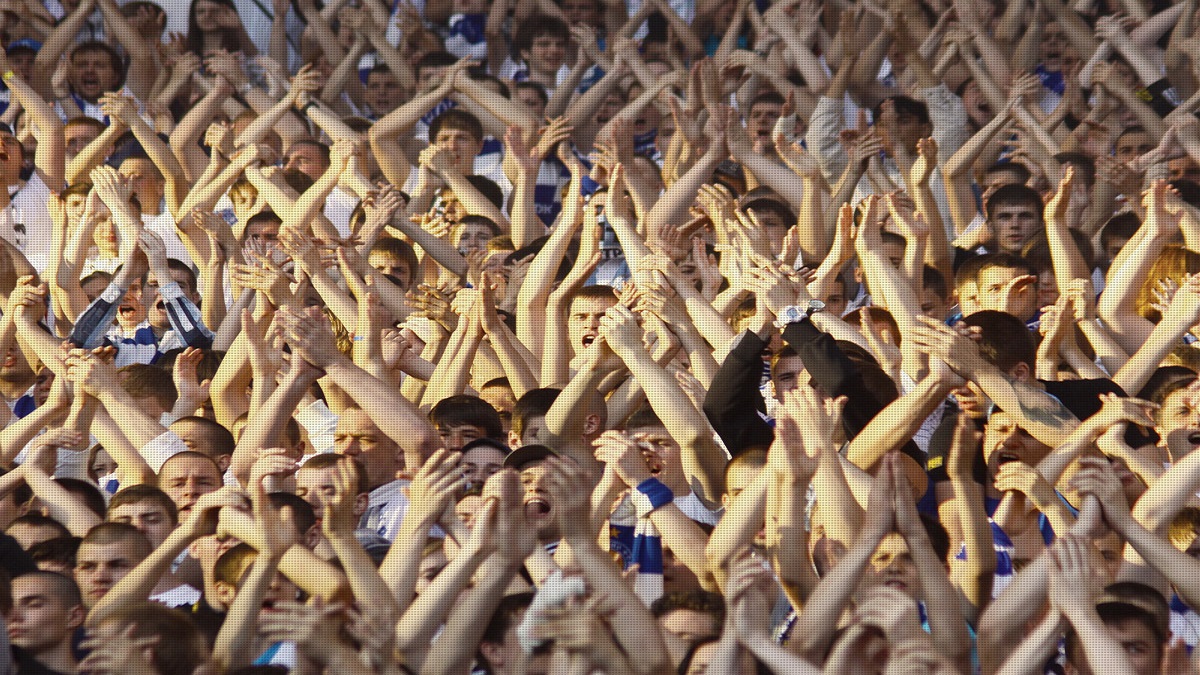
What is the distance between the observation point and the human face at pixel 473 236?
7.39 metres

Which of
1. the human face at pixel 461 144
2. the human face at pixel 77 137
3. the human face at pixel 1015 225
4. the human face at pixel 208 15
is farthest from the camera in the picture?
the human face at pixel 208 15

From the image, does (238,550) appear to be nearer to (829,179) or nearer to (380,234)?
(380,234)

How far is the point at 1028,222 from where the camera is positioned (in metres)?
6.97

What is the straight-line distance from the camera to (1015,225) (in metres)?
6.97

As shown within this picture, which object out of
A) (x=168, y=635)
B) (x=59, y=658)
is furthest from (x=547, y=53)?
(x=168, y=635)

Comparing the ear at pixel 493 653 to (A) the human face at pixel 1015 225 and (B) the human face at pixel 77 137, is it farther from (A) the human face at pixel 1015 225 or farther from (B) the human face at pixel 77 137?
(B) the human face at pixel 77 137

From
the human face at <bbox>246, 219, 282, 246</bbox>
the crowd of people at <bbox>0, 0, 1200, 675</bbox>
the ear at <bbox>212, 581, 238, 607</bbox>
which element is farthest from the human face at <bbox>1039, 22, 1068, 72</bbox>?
the ear at <bbox>212, 581, 238, 607</bbox>

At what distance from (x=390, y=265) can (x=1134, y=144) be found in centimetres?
350

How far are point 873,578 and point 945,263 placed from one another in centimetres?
283

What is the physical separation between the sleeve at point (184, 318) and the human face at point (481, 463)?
1.98m

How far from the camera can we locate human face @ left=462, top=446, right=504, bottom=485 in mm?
5047

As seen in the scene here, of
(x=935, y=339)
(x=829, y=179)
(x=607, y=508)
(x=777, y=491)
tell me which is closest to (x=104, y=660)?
(x=607, y=508)

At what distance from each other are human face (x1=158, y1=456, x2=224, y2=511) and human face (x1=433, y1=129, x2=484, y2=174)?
331 cm

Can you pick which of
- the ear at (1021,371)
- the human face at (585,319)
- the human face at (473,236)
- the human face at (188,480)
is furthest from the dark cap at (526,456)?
the human face at (473,236)
